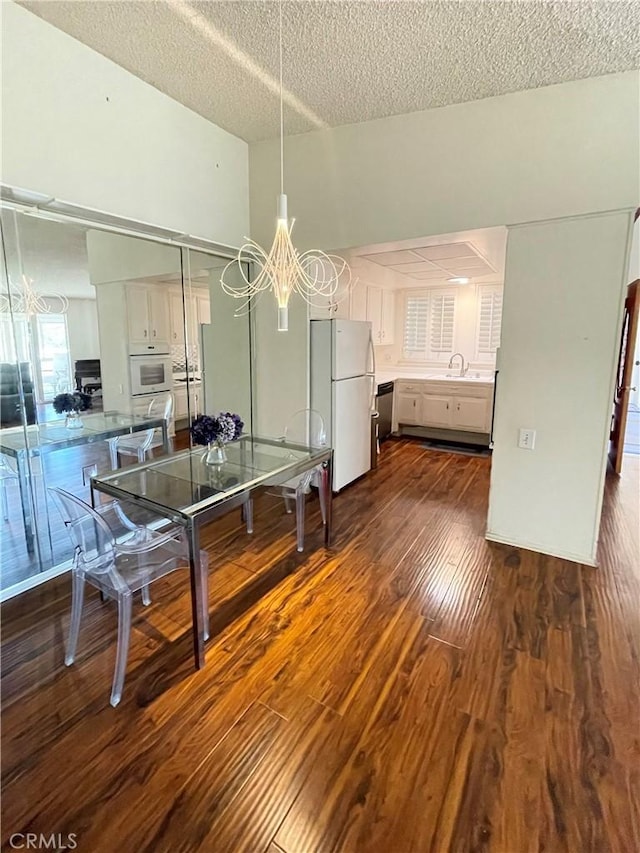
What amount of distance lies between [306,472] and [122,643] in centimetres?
160

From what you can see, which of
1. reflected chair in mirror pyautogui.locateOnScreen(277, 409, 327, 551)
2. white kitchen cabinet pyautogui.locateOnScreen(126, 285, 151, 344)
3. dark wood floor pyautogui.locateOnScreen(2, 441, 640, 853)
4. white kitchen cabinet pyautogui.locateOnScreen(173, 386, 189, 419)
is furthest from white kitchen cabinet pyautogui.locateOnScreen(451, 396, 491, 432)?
white kitchen cabinet pyautogui.locateOnScreen(126, 285, 151, 344)

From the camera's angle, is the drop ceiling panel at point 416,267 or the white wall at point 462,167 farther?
the drop ceiling panel at point 416,267

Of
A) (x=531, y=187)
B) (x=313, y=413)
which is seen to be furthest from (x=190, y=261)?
(x=531, y=187)

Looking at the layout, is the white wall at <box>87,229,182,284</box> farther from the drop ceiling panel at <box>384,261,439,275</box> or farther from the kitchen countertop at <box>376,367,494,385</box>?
the kitchen countertop at <box>376,367,494,385</box>

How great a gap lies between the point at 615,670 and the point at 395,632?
3.35ft

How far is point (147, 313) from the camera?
3.35 m

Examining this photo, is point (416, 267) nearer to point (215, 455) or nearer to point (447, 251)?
point (447, 251)

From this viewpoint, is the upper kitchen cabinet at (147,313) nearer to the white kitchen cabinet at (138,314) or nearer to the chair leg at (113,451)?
the white kitchen cabinet at (138,314)

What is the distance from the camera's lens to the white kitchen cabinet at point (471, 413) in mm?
5578

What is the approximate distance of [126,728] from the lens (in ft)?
5.50

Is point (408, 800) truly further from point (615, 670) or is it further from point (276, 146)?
point (276, 146)

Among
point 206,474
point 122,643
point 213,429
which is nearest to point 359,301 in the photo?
point 213,429

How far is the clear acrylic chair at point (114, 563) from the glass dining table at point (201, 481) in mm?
156

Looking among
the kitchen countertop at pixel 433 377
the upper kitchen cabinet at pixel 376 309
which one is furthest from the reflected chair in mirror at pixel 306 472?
the kitchen countertop at pixel 433 377
